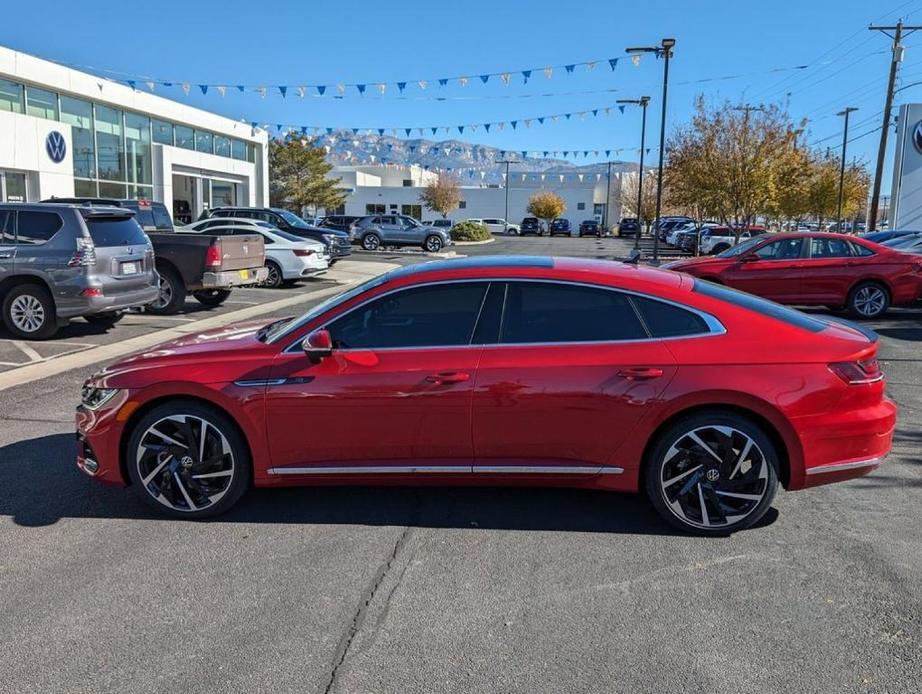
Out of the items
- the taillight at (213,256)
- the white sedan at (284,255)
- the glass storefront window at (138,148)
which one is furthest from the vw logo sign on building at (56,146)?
the taillight at (213,256)

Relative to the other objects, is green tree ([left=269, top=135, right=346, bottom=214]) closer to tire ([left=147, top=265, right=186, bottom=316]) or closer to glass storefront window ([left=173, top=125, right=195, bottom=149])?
glass storefront window ([left=173, top=125, right=195, bottom=149])

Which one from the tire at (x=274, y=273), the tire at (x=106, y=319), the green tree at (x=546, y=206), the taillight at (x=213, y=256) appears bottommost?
the tire at (x=106, y=319)


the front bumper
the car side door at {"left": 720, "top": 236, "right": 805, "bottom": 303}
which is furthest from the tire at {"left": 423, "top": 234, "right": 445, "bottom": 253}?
the car side door at {"left": 720, "top": 236, "right": 805, "bottom": 303}

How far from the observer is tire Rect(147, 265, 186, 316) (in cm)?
1319

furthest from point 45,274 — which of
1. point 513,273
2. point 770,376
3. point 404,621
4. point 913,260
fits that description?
point 913,260

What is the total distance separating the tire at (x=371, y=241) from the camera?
38625 millimetres

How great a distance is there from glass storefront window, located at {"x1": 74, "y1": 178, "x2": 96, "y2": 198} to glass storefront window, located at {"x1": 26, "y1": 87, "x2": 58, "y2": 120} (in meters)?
2.32

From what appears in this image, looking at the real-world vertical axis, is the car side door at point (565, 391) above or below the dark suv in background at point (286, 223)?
below

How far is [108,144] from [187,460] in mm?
29563

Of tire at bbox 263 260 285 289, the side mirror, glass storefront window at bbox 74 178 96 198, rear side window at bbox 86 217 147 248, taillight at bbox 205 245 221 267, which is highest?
glass storefront window at bbox 74 178 96 198

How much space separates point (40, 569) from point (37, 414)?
342 centimetres

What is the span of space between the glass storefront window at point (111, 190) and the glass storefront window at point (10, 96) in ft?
13.8

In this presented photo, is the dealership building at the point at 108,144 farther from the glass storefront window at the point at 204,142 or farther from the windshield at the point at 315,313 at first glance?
the windshield at the point at 315,313

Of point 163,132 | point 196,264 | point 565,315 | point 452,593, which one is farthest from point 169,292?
point 163,132
